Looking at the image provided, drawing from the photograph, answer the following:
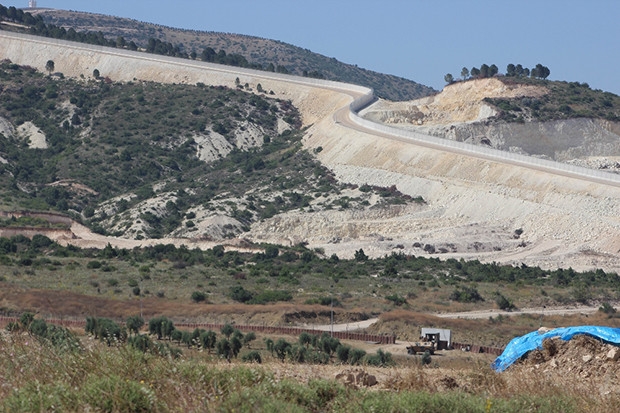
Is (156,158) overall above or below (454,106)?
below

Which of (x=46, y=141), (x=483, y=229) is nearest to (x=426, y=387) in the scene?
(x=483, y=229)

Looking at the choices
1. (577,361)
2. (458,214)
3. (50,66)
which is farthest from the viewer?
(50,66)

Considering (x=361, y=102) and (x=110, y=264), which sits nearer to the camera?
(x=110, y=264)

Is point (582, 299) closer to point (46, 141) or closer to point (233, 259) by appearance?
point (233, 259)

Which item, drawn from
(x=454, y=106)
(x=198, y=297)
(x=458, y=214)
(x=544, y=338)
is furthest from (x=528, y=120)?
(x=544, y=338)

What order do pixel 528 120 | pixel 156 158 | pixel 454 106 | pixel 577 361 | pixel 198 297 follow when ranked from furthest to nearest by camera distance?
1. pixel 454 106
2. pixel 156 158
3. pixel 528 120
4. pixel 198 297
5. pixel 577 361

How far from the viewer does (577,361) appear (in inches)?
742

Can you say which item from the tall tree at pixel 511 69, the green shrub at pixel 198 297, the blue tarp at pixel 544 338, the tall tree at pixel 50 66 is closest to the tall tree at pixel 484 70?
the tall tree at pixel 511 69

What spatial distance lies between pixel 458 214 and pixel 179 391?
64.1 metres

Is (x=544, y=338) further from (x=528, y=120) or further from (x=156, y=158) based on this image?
(x=156, y=158)

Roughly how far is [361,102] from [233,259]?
145 feet

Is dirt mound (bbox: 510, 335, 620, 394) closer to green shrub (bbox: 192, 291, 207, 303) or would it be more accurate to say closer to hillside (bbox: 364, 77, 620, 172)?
green shrub (bbox: 192, 291, 207, 303)

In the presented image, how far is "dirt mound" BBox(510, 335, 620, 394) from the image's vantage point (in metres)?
18.0

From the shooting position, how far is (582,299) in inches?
2082
